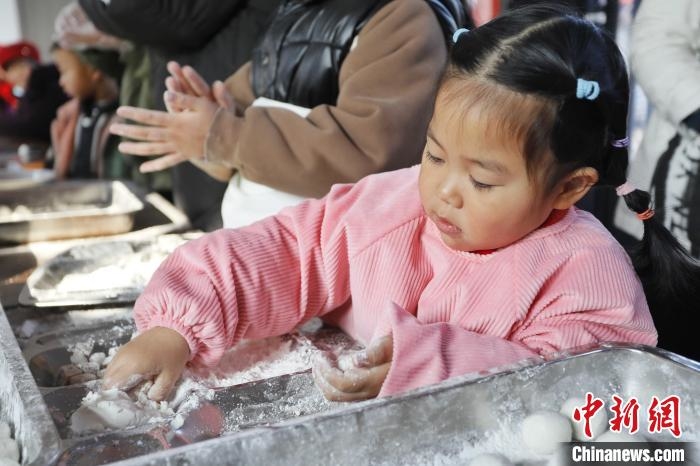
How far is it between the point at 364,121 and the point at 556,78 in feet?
1.58

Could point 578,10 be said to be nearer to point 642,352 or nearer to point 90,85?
point 642,352

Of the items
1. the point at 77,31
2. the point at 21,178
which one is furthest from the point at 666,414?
the point at 77,31

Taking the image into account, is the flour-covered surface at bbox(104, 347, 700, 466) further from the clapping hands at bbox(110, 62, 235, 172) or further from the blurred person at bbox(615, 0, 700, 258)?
the blurred person at bbox(615, 0, 700, 258)

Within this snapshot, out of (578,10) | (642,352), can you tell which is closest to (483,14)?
(578,10)

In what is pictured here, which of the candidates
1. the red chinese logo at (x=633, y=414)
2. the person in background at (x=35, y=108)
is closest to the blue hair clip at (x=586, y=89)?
the red chinese logo at (x=633, y=414)

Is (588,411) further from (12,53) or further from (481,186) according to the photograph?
(12,53)

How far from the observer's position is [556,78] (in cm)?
82

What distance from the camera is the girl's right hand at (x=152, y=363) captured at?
2.86 feet

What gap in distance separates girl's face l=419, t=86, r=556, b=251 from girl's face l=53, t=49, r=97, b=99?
2.64 meters

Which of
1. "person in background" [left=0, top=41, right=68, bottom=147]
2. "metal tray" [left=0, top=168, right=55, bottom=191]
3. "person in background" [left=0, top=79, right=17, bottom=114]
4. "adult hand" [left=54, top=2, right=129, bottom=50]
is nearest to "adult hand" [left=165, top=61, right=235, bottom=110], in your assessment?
"metal tray" [left=0, top=168, right=55, bottom=191]

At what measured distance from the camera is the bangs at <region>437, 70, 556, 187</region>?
827 millimetres

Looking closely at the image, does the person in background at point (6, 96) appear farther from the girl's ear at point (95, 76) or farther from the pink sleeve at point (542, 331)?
the pink sleeve at point (542, 331)

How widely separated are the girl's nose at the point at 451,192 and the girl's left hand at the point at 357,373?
0.59 ft

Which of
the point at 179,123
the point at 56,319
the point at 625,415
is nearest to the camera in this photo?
the point at 625,415
